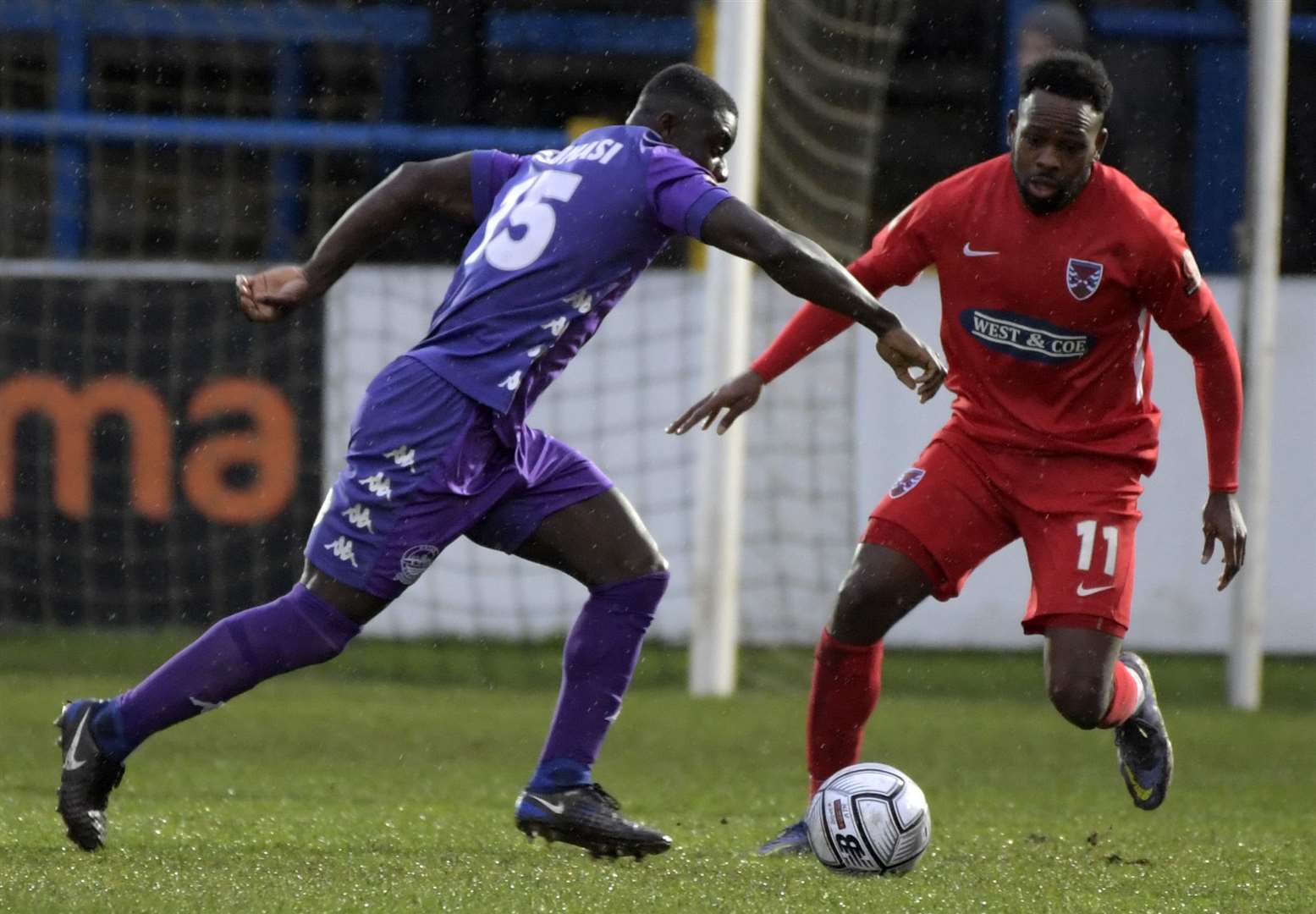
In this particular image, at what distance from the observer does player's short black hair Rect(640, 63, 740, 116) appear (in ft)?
15.5

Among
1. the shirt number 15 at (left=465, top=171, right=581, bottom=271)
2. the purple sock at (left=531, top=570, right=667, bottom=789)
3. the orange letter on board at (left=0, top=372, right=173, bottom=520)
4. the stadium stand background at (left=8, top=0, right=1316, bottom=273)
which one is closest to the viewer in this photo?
the shirt number 15 at (left=465, top=171, right=581, bottom=271)

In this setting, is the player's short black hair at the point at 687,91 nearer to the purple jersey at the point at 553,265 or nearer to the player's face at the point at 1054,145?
the purple jersey at the point at 553,265

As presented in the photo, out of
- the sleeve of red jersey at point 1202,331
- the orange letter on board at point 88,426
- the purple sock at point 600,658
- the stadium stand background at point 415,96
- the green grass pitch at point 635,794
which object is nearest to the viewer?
the green grass pitch at point 635,794

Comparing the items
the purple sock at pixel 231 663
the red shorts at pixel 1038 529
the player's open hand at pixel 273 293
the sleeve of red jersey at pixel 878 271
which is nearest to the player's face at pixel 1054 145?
the sleeve of red jersey at pixel 878 271

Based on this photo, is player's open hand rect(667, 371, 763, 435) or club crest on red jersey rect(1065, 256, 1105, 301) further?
club crest on red jersey rect(1065, 256, 1105, 301)

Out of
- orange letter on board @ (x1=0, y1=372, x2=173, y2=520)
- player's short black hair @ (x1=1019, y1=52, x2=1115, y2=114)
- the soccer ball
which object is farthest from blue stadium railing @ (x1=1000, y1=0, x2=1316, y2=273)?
the soccer ball

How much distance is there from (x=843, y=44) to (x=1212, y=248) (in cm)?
297

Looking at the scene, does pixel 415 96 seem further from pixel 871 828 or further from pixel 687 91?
pixel 871 828

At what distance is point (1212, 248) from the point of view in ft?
36.7

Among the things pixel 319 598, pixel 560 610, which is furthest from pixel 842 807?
pixel 560 610

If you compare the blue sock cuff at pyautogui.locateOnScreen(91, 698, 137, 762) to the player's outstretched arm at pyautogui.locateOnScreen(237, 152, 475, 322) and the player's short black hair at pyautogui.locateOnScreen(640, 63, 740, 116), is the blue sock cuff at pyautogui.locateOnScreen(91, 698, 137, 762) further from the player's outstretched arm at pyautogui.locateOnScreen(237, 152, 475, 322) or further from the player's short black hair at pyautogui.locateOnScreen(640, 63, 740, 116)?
the player's short black hair at pyautogui.locateOnScreen(640, 63, 740, 116)

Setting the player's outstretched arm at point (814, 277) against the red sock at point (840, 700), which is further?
the red sock at point (840, 700)

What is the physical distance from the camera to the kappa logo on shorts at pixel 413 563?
14.7 ft

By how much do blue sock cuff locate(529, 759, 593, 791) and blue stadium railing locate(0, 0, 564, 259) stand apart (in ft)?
19.2
